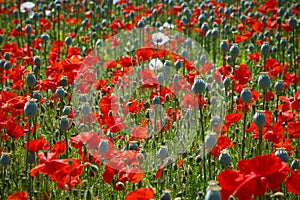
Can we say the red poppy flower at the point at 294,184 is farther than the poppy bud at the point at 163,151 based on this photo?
No

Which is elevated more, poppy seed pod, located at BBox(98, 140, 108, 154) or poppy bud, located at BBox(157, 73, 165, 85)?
poppy seed pod, located at BBox(98, 140, 108, 154)

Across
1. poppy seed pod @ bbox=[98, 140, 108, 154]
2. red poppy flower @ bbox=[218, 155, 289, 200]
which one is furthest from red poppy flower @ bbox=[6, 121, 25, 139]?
red poppy flower @ bbox=[218, 155, 289, 200]

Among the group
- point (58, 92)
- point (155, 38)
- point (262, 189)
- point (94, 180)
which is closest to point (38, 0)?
point (155, 38)

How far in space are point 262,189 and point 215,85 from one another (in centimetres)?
315

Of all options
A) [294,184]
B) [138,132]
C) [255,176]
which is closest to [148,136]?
[138,132]

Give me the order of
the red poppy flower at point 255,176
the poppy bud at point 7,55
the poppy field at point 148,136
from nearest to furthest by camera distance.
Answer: the red poppy flower at point 255,176, the poppy field at point 148,136, the poppy bud at point 7,55

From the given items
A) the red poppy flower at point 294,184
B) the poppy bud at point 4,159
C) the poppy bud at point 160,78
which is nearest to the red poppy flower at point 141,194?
the red poppy flower at point 294,184

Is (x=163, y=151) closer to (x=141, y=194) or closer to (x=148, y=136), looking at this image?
(x=148, y=136)

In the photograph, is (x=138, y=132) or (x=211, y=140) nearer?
(x=211, y=140)

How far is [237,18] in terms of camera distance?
7.85 meters

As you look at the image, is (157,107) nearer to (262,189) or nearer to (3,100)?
(3,100)

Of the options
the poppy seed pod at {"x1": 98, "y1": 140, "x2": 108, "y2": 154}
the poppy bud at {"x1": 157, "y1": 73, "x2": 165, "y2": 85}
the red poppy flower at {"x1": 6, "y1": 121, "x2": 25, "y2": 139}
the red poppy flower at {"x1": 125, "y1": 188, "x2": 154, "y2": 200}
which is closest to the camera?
the red poppy flower at {"x1": 125, "y1": 188, "x2": 154, "y2": 200}

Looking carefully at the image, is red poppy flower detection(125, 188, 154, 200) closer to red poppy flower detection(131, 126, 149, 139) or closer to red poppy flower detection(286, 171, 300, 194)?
red poppy flower detection(286, 171, 300, 194)

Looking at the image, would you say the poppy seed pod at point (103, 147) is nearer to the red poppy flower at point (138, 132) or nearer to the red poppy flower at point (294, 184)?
the red poppy flower at point (138, 132)
